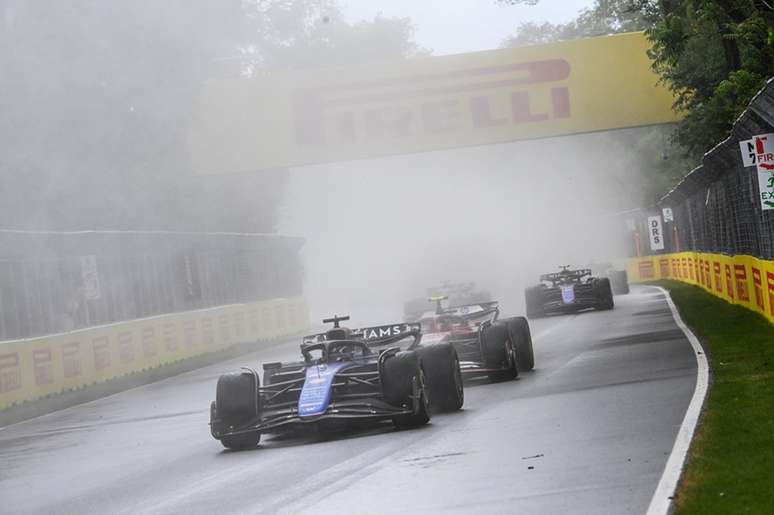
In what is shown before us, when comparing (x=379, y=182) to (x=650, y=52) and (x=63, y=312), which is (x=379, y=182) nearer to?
(x=650, y=52)

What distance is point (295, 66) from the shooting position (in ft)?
165

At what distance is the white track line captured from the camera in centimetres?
779

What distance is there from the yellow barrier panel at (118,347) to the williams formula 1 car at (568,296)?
24.9 ft

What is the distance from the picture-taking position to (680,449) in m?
9.72

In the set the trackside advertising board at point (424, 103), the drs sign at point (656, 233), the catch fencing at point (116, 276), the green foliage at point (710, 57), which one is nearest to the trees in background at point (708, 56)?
the green foliage at point (710, 57)

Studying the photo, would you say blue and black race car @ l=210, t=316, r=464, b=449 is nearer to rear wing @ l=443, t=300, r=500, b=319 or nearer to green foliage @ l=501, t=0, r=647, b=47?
rear wing @ l=443, t=300, r=500, b=319

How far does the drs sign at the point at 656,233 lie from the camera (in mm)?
57312

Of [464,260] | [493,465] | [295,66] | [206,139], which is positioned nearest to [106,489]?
[493,465]

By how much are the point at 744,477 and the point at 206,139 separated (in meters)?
25.6

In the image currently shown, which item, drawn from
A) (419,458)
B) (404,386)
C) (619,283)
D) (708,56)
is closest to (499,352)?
(404,386)

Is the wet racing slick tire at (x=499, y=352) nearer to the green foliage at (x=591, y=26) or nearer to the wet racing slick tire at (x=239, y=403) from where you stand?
the wet racing slick tire at (x=239, y=403)

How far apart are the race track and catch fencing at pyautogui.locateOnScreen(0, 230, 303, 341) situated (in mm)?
5805

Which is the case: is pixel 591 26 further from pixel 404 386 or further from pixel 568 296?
pixel 404 386

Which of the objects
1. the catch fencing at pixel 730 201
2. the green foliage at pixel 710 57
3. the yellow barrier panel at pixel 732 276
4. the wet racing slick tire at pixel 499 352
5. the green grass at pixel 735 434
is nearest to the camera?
the green grass at pixel 735 434
